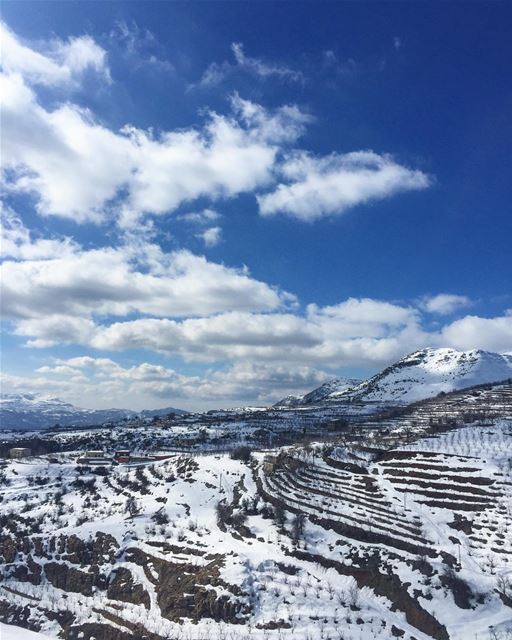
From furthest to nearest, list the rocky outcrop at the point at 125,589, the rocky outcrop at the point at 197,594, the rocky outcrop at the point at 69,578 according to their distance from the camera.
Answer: the rocky outcrop at the point at 69,578 → the rocky outcrop at the point at 125,589 → the rocky outcrop at the point at 197,594

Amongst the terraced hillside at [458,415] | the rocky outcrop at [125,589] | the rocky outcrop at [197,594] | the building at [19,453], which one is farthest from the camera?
the building at [19,453]

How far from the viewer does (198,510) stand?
6675 centimetres

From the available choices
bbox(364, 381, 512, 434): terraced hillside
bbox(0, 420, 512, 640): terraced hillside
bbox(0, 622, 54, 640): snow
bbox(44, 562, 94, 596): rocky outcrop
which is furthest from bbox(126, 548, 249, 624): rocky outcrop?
bbox(364, 381, 512, 434): terraced hillside

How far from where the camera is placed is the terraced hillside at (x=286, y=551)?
40.9 m

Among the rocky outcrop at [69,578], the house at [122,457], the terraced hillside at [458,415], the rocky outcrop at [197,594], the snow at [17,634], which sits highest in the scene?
the terraced hillside at [458,415]

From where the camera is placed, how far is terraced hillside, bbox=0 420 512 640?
4091 cm

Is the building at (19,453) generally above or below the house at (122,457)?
below

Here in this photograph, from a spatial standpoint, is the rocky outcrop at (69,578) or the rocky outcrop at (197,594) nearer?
the rocky outcrop at (197,594)

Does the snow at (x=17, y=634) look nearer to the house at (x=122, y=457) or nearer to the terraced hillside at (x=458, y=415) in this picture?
the house at (x=122, y=457)

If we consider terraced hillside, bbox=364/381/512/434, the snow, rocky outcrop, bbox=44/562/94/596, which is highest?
terraced hillside, bbox=364/381/512/434

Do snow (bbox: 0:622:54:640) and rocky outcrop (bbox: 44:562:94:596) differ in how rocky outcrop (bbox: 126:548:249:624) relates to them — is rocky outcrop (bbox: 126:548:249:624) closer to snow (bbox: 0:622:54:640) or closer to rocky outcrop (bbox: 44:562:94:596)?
rocky outcrop (bbox: 44:562:94:596)

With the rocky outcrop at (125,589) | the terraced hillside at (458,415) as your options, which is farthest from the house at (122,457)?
the terraced hillside at (458,415)

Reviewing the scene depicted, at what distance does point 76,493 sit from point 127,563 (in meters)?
35.0

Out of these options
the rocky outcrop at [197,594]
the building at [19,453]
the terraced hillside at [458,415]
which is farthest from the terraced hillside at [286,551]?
the building at [19,453]
